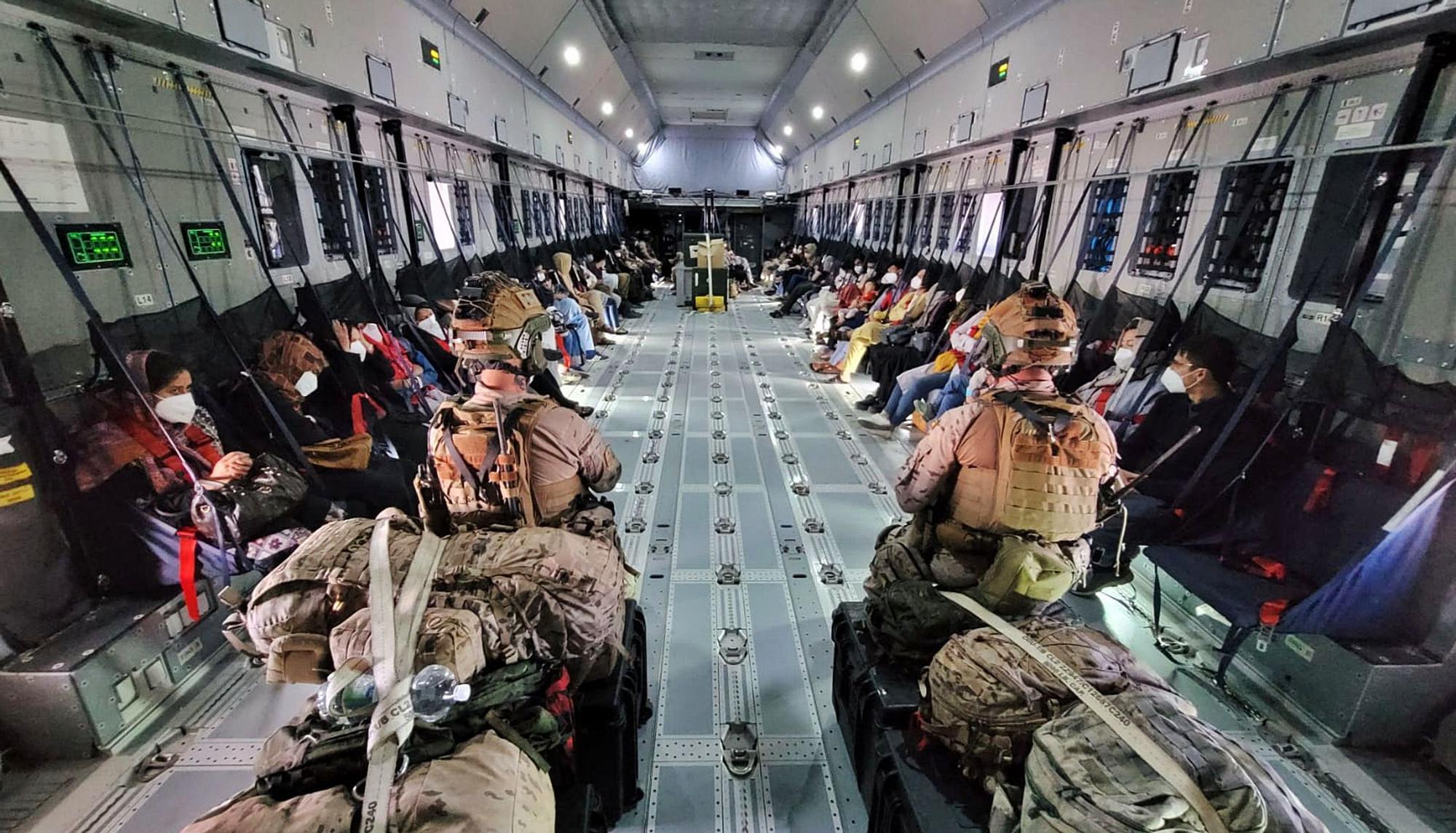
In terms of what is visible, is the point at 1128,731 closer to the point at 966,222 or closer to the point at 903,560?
the point at 903,560

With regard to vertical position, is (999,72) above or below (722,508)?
above

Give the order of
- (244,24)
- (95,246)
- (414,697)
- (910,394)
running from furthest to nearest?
(910,394)
(244,24)
(95,246)
(414,697)

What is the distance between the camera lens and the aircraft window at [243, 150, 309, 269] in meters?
4.23

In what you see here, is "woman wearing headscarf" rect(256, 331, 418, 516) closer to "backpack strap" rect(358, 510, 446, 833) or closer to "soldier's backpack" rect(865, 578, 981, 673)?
"backpack strap" rect(358, 510, 446, 833)

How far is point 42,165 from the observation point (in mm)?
2711

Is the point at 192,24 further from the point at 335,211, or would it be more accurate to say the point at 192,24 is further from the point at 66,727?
the point at 66,727

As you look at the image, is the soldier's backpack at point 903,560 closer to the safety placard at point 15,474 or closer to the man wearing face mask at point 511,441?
the man wearing face mask at point 511,441

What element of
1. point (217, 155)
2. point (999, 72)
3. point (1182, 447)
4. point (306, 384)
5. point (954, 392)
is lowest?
point (954, 392)

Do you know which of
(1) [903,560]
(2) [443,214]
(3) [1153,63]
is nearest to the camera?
(1) [903,560]

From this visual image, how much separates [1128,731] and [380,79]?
682cm

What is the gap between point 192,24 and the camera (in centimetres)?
323

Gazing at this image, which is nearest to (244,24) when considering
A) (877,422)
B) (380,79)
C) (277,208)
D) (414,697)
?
(277,208)

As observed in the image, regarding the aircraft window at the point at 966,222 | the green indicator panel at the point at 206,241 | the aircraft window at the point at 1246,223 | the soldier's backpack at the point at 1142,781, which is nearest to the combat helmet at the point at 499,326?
the soldier's backpack at the point at 1142,781

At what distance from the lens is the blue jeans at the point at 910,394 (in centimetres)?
590
